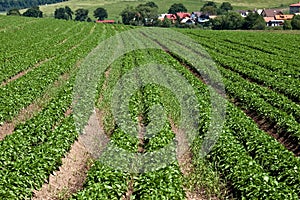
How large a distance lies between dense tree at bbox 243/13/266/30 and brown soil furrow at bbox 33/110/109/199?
8000 centimetres

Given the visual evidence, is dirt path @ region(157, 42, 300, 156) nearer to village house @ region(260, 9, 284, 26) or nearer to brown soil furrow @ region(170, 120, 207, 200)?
brown soil furrow @ region(170, 120, 207, 200)

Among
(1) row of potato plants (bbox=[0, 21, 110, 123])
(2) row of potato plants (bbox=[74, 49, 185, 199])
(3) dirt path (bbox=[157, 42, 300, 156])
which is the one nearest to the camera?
(2) row of potato plants (bbox=[74, 49, 185, 199])

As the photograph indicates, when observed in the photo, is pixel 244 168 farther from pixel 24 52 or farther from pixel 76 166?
pixel 24 52

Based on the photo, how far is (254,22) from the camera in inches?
3639

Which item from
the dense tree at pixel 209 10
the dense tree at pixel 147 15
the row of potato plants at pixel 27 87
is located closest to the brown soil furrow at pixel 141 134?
the row of potato plants at pixel 27 87

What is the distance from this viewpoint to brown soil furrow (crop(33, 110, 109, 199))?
1125cm

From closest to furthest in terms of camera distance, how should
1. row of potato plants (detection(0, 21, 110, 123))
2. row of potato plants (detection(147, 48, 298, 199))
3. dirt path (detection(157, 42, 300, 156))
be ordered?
1. row of potato plants (detection(147, 48, 298, 199))
2. dirt path (detection(157, 42, 300, 156))
3. row of potato plants (detection(0, 21, 110, 123))

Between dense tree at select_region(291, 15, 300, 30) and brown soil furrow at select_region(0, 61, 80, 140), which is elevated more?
brown soil furrow at select_region(0, 61, 80, 140)

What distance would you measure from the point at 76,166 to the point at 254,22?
85.8m

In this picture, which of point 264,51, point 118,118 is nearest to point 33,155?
point 118,118

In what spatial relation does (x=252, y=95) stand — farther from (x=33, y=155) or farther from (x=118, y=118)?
(x=33, y=155)

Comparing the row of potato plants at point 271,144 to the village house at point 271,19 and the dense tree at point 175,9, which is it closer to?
the village house at point 271,19

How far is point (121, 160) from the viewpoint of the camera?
12016 mm

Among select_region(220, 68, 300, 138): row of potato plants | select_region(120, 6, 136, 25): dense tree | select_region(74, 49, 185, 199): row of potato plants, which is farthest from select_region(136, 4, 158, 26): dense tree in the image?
select_region(74, 49, 185, 199): row of potato plants
